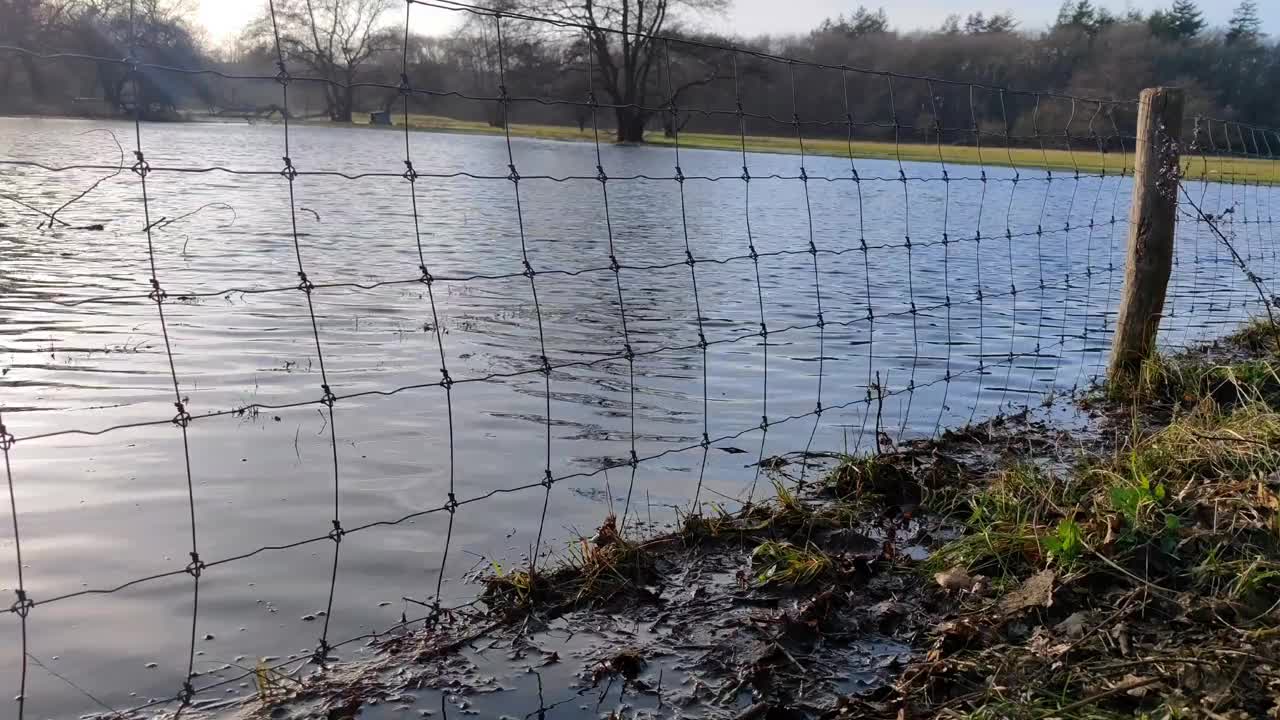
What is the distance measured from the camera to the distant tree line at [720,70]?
20.0 m

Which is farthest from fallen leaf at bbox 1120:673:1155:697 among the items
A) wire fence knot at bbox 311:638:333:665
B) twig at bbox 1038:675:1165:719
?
wire fence knot at bbox 311:638:333:665

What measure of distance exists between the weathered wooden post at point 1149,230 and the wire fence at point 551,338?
25 centimetres

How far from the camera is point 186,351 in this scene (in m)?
7.32

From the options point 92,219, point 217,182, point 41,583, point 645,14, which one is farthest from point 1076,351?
point 645,14

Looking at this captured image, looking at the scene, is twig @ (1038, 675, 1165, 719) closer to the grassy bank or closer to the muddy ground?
the muddy ground

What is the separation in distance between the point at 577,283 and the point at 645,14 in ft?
150

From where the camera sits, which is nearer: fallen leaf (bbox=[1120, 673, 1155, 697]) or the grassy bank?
fallen leaf (bbox=[1120, 673, 1155, 697])

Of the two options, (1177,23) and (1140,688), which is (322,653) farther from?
(1177,23)

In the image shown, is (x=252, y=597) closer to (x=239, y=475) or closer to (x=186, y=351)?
(x=239, y=475)

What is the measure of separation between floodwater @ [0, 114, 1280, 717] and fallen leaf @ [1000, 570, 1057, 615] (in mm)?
1725

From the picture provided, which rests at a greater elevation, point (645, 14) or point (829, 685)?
point (645, 14)

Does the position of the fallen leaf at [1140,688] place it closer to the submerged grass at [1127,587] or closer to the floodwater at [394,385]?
the submerged grass at [1127,587]

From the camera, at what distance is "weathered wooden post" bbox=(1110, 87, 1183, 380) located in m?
6.21

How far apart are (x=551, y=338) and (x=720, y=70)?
3890 cm
